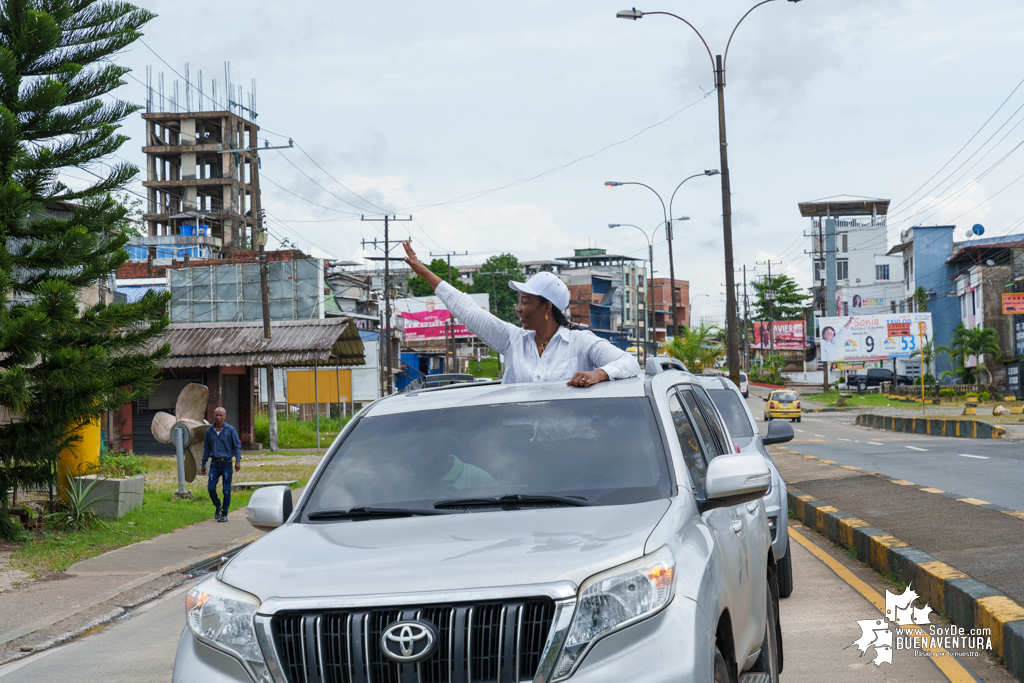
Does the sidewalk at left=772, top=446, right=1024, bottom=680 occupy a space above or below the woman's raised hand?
below

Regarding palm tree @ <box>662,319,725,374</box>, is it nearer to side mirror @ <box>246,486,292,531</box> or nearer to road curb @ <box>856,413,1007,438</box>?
road curb @ <box>856,413,1007,438</box>

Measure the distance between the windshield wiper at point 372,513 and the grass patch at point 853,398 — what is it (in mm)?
59662

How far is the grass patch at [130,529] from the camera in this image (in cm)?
1312

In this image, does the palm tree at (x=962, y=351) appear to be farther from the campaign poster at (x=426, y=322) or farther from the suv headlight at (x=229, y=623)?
the suv headlight at (x=229, y=623)

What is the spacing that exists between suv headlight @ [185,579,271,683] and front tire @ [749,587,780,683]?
2554 millimetres

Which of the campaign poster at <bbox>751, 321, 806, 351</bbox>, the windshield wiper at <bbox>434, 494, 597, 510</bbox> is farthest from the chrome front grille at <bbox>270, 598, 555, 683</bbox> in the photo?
the campaign poster at <bbox>751, 321, 806, 351</bbox>

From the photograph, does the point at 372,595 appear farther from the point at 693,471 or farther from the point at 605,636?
the point at 693,471

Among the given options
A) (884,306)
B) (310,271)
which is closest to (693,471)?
(310,271)

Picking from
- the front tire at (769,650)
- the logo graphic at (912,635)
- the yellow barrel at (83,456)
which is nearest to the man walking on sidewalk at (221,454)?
the yellow barrel at (83,456)

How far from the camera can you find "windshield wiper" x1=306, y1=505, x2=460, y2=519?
3.96 m

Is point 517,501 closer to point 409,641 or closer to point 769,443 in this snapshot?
point 409,641

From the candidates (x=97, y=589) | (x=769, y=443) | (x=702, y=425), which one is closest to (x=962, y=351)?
(x=769, y=443)

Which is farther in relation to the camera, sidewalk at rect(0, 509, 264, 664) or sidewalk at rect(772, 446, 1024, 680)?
sidewalk at rect(0, 509, 264, 664)

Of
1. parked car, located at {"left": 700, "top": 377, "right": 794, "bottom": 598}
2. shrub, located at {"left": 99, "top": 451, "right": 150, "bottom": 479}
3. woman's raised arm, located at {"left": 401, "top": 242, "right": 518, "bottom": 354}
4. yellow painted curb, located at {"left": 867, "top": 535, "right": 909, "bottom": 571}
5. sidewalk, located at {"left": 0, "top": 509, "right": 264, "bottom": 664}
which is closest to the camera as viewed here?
woman's raised arm, located at {"left": 401, "top": 242, "right": 518, "bottom": 354}
